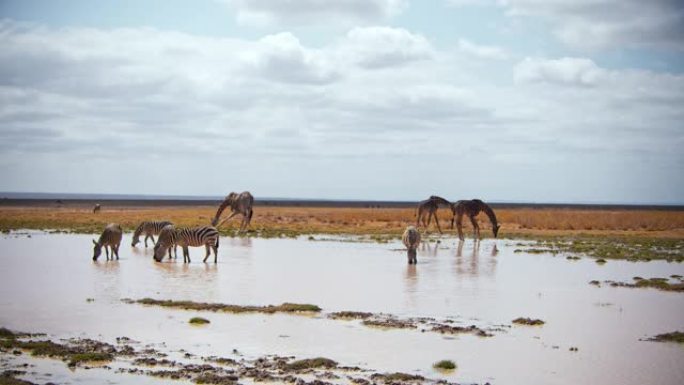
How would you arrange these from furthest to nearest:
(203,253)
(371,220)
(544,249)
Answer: (371,220) < (544,249) < (203,253)

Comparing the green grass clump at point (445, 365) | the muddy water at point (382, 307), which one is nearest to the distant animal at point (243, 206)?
the muddy water at point (382, 307)

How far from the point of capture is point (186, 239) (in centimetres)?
2366

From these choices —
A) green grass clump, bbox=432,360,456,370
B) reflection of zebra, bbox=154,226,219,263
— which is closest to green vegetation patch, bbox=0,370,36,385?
green grass clump, bbox=432,360,456,370

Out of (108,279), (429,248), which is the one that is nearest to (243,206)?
(429,248)

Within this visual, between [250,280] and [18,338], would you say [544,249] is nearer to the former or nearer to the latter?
[250,280]

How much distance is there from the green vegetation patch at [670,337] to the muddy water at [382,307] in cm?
27

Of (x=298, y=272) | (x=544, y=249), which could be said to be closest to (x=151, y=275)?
(x=298, y=272)

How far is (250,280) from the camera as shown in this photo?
1947cm

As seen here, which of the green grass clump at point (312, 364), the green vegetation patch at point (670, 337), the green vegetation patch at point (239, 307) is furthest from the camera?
the green vegetation patch at point (239, 307)

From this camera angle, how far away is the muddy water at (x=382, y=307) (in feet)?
Result: 36.3

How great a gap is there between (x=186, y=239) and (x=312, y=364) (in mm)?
14046

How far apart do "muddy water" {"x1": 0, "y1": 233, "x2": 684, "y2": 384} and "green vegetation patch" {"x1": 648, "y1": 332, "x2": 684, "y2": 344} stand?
10.7 inches

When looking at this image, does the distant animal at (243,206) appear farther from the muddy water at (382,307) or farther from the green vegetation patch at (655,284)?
the green vegetation patch at (655,284)

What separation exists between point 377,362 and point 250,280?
9.20 metres
